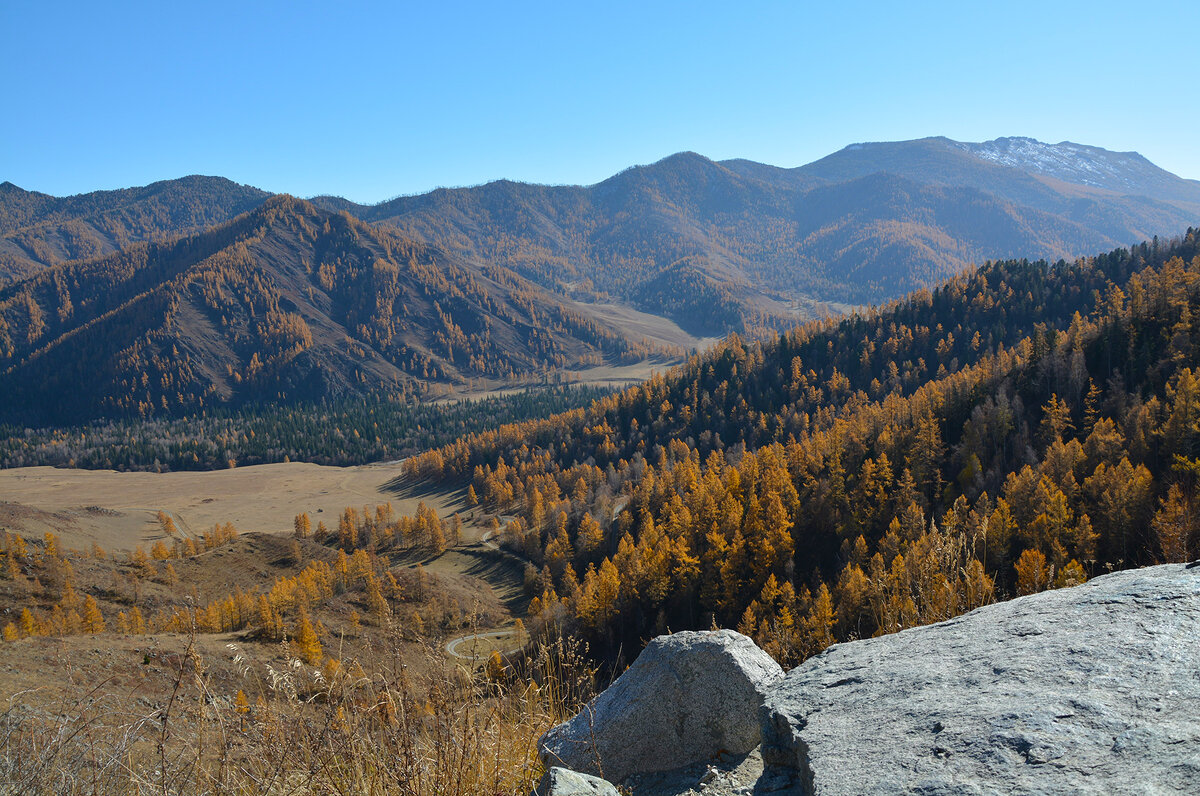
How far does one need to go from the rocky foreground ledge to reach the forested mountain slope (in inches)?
126

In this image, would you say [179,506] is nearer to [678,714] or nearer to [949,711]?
[678,714]

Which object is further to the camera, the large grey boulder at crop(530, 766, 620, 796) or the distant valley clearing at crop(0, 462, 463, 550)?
the distant valley clearing at crop(0, 462, 463, 550)

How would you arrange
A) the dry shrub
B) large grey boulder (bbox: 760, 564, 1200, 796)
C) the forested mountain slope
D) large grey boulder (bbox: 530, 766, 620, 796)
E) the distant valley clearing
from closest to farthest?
1. large grey boulder (bbox: 760, 564, 1200, 796)
2. the dry shrub
3. large grey boulder (bbox: 530, 766, 620, 796)
4. the forested mountain slope
5. the distant valley clearing

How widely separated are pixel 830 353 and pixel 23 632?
184438mm

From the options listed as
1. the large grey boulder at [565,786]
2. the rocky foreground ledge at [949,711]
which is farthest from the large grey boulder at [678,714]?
the large grey boulder at [565,786]

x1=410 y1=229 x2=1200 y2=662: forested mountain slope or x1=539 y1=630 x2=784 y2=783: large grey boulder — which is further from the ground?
x1=539 y1=630 x2=784 y2=783: large grey boulder

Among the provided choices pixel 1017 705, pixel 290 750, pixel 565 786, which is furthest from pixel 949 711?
pixel 290 750

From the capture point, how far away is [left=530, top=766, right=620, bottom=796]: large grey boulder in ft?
18.5

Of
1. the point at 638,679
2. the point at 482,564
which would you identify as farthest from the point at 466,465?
the point at 638,679

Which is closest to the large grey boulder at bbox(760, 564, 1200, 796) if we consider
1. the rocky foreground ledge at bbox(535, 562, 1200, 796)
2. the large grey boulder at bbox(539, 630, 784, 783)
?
the rocky foreground ledge at bbox(535, 562, 1200, 796)

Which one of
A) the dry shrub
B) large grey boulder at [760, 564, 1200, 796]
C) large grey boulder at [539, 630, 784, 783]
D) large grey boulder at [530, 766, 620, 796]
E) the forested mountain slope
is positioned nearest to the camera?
large grey boulder at [760, 564, 1200, 796]

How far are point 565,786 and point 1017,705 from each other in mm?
4188

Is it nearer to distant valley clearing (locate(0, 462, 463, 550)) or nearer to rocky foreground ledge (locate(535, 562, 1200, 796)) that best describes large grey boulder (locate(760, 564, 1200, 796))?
rocky foreground ledge (locate(535, 562, 1200, 796))

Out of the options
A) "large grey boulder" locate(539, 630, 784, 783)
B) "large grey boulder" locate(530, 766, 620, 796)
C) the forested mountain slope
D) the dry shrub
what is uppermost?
the dry shrub
